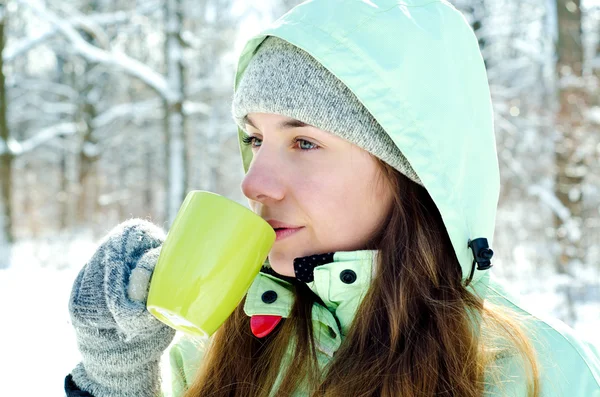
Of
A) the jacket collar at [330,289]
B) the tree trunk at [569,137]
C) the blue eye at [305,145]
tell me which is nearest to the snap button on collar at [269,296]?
the jacket collar at [330,289]

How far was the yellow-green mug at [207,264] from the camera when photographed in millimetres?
1261

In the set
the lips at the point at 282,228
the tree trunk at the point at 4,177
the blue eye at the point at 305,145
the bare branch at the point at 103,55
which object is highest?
the bare branch at the point at 103,55

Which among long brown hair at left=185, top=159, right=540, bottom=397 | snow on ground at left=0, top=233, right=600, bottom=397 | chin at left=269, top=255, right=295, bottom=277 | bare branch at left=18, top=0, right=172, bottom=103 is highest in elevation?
bare branch at left=18, top=0, right=172, bottom=103

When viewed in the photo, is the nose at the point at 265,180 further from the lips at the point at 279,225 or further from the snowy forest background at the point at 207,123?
the snowy forest background at the point at 207,123

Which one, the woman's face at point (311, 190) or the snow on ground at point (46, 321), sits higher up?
the woman's face at point (311, 190)

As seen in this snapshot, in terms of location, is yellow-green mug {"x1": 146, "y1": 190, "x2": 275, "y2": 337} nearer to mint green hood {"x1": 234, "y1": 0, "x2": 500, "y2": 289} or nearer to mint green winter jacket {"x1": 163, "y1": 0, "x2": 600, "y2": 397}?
Result: mint green winter jacket {"x1": 163, "y1": 0, "x2": 600, "y2": 397}

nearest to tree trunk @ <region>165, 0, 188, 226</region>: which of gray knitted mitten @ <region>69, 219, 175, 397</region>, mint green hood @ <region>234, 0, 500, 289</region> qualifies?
gray knitted mitten @ <region>69, 219, 175, 397</region>

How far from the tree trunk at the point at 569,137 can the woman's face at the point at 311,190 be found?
5.16 meters

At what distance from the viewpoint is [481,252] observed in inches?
53.3

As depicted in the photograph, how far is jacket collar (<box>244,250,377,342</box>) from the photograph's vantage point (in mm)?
1360

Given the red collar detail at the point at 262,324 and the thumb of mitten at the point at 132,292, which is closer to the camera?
the thumb of mitten at the point at 132,292

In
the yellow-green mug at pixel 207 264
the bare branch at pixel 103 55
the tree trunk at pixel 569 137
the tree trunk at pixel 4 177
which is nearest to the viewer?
the yellow-green mug at pixel 207 264

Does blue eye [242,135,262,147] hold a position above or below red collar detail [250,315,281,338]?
above

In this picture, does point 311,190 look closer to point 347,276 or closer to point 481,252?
point 347,276
